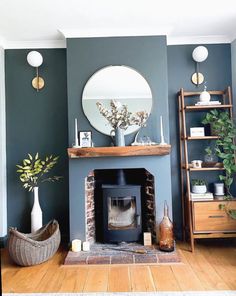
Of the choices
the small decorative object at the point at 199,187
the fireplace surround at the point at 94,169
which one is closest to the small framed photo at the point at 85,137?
Result: the fireplace surround at the point at 94,169

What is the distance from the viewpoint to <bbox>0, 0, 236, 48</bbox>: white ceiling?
2607mm

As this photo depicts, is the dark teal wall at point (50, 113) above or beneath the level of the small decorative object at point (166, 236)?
above

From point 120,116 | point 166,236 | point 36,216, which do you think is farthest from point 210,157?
point 36,216

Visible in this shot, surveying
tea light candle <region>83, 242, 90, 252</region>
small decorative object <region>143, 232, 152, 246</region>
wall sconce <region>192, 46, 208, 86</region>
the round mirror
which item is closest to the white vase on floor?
tea light candle <region>83, 242, 90, 252</region>

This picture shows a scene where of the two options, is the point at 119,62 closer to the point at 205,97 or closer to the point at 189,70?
the point at 189,70

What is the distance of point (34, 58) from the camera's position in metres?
3.31

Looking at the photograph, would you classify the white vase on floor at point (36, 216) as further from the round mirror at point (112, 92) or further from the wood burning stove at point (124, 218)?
the round mirror at point (112, 92)

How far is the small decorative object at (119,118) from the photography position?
3067 mm

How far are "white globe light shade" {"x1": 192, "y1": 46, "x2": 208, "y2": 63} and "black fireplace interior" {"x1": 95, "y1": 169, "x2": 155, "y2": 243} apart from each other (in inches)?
60.2

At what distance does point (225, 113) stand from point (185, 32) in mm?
1101

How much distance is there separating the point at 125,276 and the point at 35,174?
1681mm

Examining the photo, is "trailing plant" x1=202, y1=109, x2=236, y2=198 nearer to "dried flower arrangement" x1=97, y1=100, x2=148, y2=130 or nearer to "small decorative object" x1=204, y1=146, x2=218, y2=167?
"small decorative object" x1=204, y1=146, x2=218, y2=167

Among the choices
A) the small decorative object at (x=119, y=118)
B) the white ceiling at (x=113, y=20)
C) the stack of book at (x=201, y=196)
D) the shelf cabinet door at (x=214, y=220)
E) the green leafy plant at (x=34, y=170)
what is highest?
the white ceiling at (x=113, y=20)

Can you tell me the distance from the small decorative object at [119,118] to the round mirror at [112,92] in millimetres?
61
